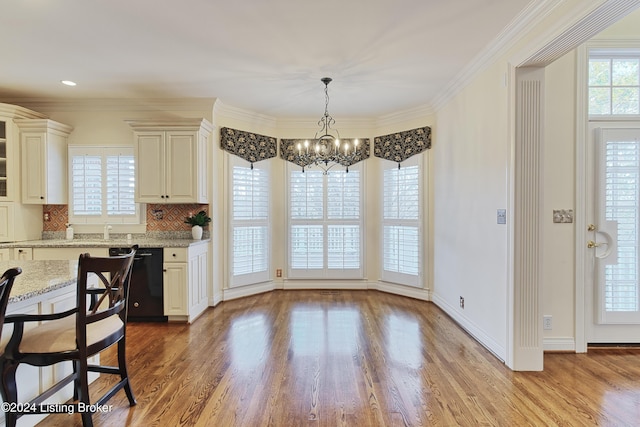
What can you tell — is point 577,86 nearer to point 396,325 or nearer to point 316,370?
point 396,325

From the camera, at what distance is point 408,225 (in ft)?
15.9

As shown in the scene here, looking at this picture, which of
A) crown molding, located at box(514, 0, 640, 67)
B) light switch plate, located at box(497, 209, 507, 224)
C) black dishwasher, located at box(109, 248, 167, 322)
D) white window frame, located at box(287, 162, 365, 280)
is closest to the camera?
crown molding, located at box(514, 0, 640, 67)

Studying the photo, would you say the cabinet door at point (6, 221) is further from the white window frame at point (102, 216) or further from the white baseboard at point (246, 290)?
the white baseboard at point (246, 290)

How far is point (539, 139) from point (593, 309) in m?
1.76

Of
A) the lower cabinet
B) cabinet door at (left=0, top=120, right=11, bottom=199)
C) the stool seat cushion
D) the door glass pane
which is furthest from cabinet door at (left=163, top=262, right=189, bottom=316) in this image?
the door glass pane

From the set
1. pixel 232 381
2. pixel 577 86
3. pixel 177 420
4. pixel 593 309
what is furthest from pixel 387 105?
pixel 177 420

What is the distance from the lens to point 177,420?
6.60 ft

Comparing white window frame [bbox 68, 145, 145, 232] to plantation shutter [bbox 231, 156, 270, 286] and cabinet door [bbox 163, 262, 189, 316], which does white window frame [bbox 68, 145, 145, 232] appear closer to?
cabinet door [bbox 163, 262, 189, 316]

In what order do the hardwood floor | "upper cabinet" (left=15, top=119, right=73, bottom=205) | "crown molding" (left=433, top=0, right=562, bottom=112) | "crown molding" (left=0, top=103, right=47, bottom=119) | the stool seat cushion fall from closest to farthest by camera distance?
1. the stool seat cushion
2. the hardwood floor
3. "crown molding" (left=433, top=0, right=562, bottom=112)
4. "crown molding" (left=0, top=103, right=47, bottom=119)
5. "upper cabinet" (left=15, top=119, right=73, bottom=205)

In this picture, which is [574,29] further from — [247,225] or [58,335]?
[247,225]

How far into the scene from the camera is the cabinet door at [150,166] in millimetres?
4031

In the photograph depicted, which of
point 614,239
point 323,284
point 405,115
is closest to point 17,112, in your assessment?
point 323,284

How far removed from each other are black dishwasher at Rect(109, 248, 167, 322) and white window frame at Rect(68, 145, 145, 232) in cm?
84

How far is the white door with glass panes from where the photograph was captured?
296cm
